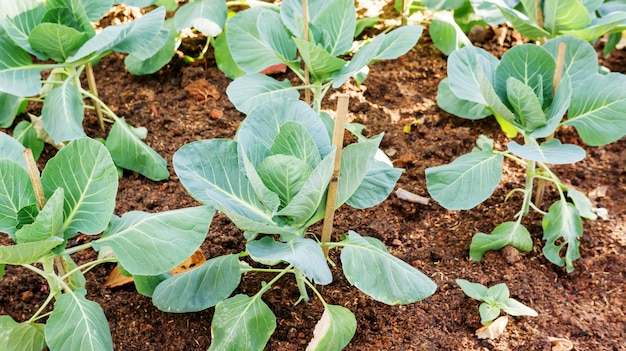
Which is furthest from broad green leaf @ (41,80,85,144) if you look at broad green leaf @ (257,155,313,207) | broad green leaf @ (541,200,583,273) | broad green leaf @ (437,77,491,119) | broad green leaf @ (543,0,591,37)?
broad green leaf @ (543,0,591,37)

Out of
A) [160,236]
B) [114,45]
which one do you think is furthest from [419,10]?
[160,236]

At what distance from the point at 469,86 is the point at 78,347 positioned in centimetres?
157

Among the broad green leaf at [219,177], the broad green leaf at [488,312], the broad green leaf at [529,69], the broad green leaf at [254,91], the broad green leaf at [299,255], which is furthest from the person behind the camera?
the broad green leaf at [254,91]

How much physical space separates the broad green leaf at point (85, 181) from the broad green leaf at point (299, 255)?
0.43m

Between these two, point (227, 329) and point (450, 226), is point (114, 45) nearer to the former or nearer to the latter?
point (227, 329)

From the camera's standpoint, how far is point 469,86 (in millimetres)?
2414

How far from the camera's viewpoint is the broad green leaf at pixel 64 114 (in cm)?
258

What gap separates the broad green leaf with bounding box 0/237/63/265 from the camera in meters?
1.67

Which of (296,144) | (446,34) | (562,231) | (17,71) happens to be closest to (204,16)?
(17,71)

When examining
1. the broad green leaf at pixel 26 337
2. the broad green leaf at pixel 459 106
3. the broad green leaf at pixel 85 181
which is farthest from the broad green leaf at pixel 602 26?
the broad green leaf at pixel 26 337

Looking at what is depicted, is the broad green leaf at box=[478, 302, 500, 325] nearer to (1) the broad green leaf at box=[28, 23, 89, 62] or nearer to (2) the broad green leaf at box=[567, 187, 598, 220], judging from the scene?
(2) the broad green leaf at box=[567, 187, 598, 220]

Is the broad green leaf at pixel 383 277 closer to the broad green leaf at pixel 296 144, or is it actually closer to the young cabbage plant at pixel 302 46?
the broad green leaf at pixel 296 144

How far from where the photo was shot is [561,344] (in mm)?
2123

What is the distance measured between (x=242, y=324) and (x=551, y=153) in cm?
117
